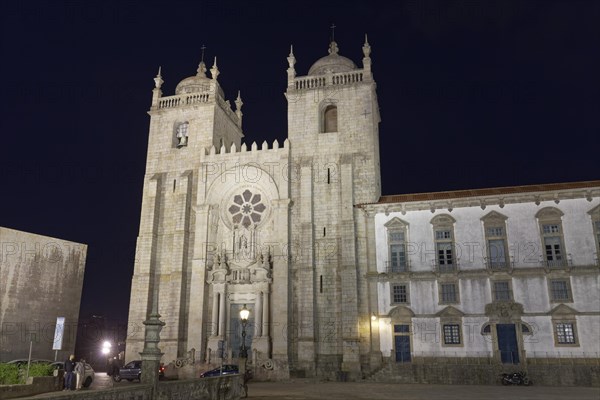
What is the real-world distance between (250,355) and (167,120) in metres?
21.3

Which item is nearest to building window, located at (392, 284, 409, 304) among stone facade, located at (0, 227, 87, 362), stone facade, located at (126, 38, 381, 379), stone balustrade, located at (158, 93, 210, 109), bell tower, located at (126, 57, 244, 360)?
stone facade, located at (126, 38, 381, 379)

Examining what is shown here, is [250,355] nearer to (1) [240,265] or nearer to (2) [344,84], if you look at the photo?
(1) [240,265]

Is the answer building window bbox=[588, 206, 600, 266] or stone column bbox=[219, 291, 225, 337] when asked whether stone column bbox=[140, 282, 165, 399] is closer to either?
stone column bbox=[219, 291, 225, 337]

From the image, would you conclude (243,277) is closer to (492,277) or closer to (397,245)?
(397,245)

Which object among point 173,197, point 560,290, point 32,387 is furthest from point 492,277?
point 32,387

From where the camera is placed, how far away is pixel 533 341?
2794 cm

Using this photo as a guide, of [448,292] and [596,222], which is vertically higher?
[596,222]

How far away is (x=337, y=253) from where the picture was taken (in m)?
34.0

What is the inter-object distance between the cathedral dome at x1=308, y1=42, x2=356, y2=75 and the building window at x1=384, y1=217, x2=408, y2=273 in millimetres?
14653

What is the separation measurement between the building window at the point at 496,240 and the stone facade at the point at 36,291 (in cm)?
2766

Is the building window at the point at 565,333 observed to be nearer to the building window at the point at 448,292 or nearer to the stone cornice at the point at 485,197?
the building window at the point at 448,292

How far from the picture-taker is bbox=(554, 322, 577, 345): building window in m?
27.4

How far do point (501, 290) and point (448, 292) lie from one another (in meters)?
3.12

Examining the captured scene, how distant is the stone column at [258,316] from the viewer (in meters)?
33.2
